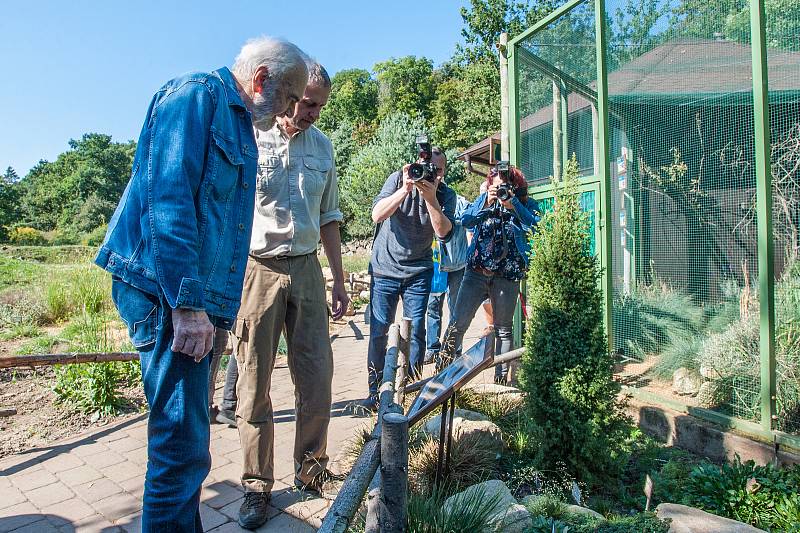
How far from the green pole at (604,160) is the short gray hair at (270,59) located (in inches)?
123

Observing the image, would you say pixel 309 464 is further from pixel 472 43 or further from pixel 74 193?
pixel 74 193

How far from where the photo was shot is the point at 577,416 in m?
2.77

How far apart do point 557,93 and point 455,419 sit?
11.0ft

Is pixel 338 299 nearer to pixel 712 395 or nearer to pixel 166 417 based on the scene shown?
pixel 166 417

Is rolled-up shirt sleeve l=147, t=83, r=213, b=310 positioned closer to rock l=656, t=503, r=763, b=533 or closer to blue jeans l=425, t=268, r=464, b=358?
rock l=656, t=503, r=763, b=533

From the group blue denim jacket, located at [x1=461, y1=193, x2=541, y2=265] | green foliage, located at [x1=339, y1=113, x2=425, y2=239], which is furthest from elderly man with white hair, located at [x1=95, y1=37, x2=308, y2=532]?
green foliage, located at [x1=339, y1=113, x2=425, y2=239]

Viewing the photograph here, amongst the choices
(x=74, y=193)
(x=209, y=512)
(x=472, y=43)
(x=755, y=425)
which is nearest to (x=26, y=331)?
(x=209, y=512)

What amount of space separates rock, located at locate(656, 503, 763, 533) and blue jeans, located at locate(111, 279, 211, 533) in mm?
1827

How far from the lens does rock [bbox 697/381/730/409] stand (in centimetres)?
339

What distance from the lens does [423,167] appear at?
3715mm

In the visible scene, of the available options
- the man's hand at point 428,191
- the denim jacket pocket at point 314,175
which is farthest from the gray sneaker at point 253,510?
the man's hand at point 428,191

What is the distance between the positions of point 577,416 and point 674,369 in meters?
1.43

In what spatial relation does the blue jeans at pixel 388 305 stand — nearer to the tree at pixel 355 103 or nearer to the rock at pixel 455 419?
the rock at pixel 455 419

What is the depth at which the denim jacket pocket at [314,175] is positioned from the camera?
275cm
